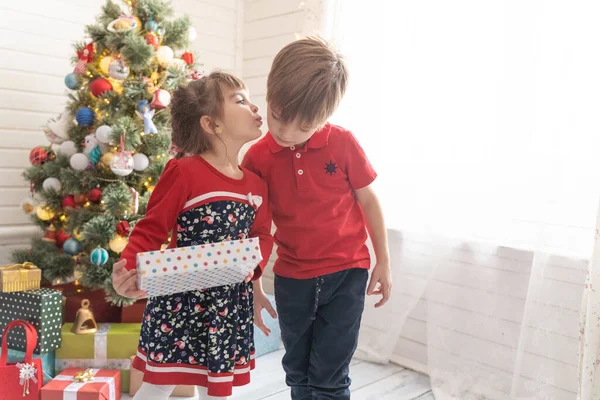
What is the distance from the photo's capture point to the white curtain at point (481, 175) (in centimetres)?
183

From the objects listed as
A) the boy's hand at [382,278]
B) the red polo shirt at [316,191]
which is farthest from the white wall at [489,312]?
the red polo shirt at [316,191]

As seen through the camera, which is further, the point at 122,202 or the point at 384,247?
the point at 122,202

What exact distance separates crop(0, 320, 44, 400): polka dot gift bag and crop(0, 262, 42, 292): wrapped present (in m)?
0.24

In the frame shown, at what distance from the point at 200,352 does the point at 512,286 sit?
1189mm

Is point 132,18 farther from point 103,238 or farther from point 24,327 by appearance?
point 24,327

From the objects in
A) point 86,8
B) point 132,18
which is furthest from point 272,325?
point 86,8

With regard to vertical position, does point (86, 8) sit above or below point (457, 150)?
above

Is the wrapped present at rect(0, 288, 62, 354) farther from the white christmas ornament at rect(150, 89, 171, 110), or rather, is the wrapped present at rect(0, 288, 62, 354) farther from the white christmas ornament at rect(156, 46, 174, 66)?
the white christmas ornament at rect(156, 46, 174, 66)

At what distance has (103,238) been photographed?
6.90 ft

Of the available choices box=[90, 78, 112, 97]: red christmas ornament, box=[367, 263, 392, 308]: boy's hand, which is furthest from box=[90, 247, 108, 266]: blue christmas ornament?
box=[367, 263, 392, 308]: boy's hand

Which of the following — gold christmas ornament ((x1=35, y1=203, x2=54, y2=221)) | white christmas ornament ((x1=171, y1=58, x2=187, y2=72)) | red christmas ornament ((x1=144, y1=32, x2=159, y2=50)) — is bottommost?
gold christmas ornament ((x1=35, y1=203, x2=54, y2=221))

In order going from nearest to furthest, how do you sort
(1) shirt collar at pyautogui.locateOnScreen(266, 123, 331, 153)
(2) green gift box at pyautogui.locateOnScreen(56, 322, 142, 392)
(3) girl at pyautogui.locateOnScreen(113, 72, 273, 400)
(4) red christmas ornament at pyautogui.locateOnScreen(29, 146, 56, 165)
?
(3) girl at pyautogui.locateOnScreen(113, 72, 273, 400), (1) shirt collar at pyautogui.locateOnScreen(266, 123, 331, 153), (2) green gift box at pyautogui.locateOnScreen(56, 322, 142, 392), (4) red christmas ornament at pyautogui.locateOnScreen(29, 146, 56, 165)

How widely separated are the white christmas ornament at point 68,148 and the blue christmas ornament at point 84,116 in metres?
0.09

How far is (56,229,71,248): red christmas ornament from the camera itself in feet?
7.49
